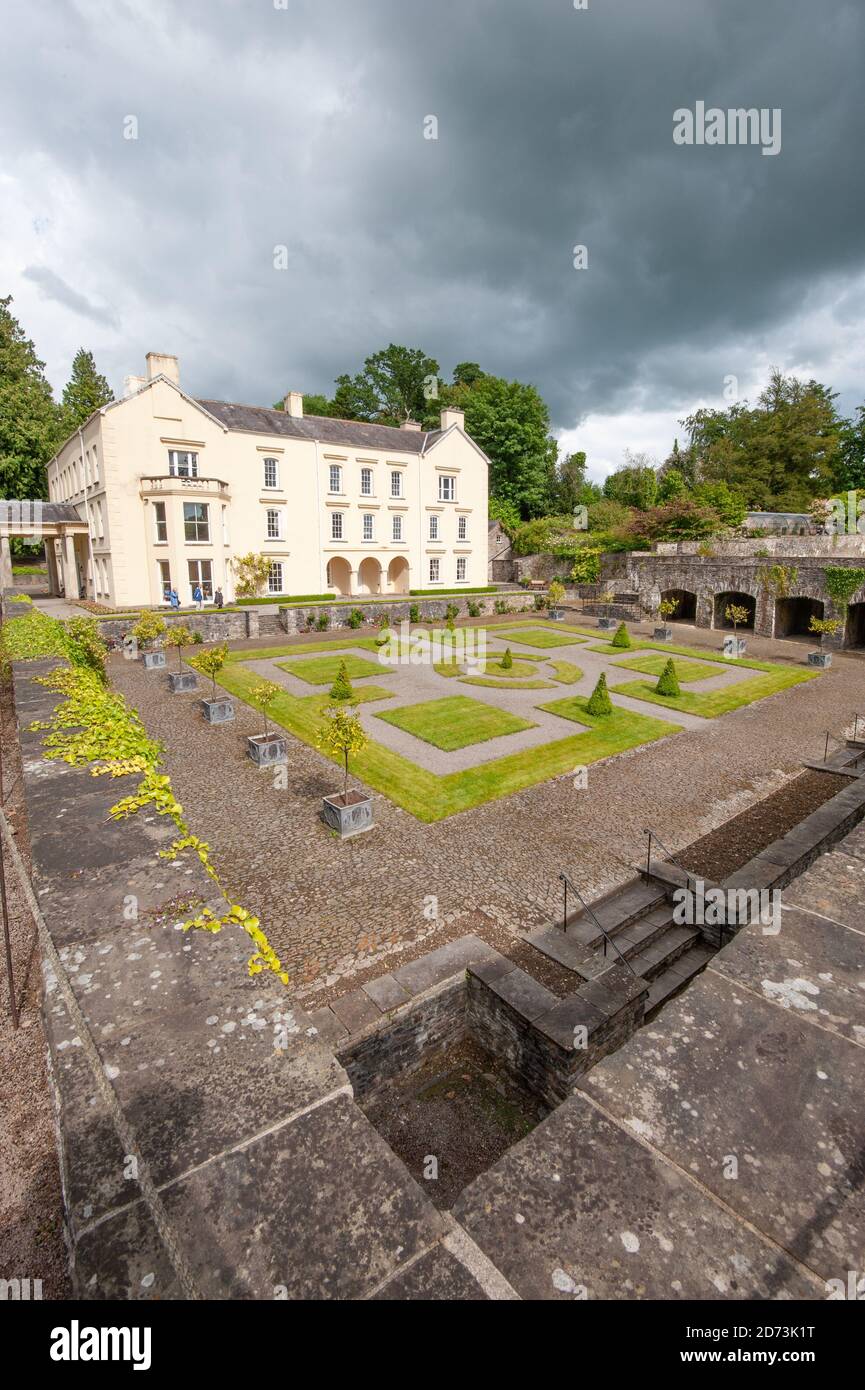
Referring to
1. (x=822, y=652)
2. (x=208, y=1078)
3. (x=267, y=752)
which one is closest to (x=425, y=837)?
(x=267, y=752)

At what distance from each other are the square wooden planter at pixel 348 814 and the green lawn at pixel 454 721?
4601 mm

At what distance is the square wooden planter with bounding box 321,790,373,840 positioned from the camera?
11.6 metres

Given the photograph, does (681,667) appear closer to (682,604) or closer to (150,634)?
(682,604)

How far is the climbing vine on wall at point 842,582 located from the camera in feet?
92.5

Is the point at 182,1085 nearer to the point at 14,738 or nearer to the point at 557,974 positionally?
the point at 557,974

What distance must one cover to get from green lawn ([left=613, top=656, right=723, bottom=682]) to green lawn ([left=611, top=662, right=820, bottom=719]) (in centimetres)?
150

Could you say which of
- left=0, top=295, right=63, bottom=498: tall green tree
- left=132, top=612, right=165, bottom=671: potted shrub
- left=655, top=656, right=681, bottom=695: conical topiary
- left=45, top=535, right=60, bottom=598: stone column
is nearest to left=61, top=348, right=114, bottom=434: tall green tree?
left=0, top=295, right=63, bottom=498: tall green tree

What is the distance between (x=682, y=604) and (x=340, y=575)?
2445 centimetres

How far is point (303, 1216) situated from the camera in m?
2.56

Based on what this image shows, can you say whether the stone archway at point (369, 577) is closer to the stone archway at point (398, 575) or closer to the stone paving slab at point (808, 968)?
the stone archway at point (398, 575)

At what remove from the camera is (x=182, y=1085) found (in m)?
3.24

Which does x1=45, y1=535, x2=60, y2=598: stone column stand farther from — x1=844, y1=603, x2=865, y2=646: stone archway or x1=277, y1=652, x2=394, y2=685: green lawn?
x1=844, y1=603, x2=865, y2=646: stone archway

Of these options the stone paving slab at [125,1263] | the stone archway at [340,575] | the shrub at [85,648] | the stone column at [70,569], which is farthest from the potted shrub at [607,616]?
the stone paving slab at [125,1263]

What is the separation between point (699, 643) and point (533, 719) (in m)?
17.1
